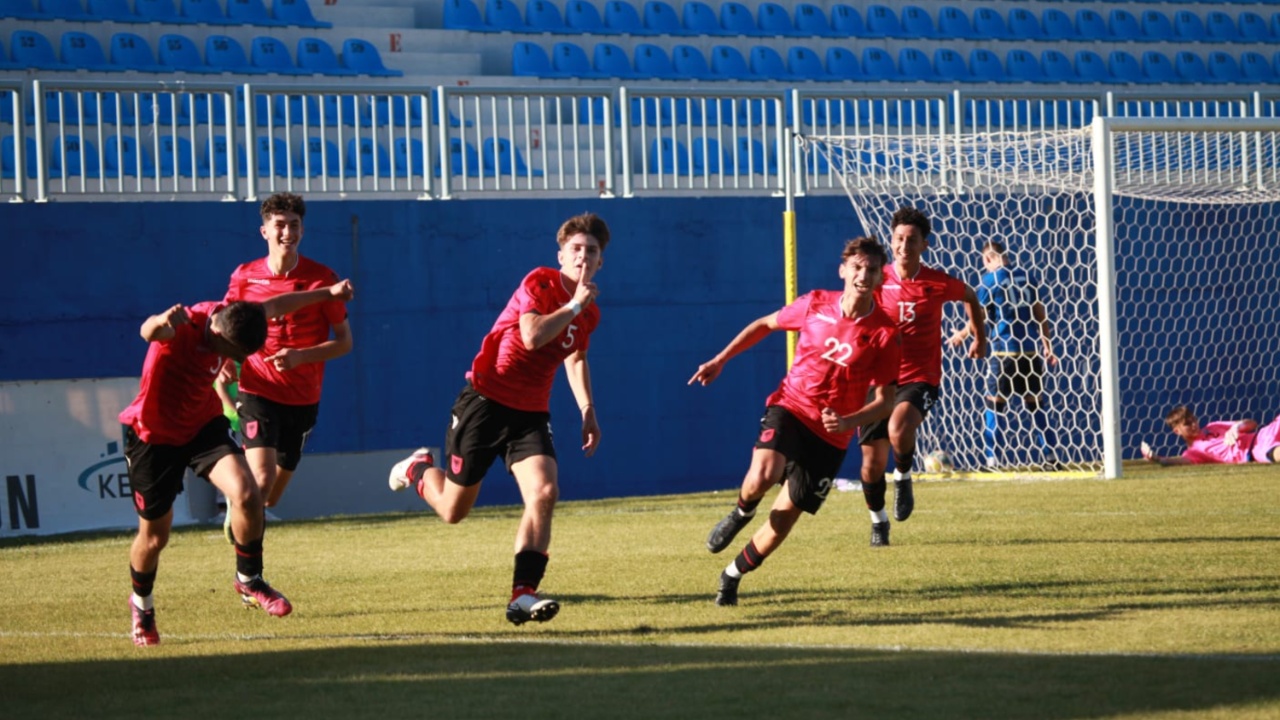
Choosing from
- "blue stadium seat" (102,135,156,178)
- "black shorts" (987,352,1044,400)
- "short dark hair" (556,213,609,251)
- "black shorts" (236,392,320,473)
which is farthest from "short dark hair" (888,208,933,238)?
"blue stadium seat" (102,135,156,178)

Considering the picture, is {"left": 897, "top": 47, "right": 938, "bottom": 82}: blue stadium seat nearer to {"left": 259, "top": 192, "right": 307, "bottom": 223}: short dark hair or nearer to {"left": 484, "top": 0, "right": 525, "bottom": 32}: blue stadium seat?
{"left": 484, "top": 0, "right": 525, "bottom": 32}: blue stadium seat

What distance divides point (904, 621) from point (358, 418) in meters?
8.71

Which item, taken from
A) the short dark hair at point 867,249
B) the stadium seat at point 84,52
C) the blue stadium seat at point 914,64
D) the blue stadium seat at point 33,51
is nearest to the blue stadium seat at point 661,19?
the blue stadium seat at point 914,64

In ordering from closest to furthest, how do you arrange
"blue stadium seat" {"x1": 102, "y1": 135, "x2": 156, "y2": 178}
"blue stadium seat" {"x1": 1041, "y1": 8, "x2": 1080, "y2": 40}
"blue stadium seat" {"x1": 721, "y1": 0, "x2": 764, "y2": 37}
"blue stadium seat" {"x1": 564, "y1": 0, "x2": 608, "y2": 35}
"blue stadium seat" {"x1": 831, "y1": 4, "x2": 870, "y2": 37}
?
"blue stadium seat" {"x1": 102, "y1": 135, "x2": 156, "y2": 178} < "blue stadium seat" {"x1": 564, "y1": 0, "x2": 608, "y2": 35} < "blue stadium seat" {"x1": 721, "y1": 0, "x2": 764, "y2": 37} < "blue stadium seat" {"x1": 831, "y1": 4, "x2": 870, "y2": 37} < "blue stadium seat" {"x1": 1041, "y1": 8, "x2": 1080, "y2": 40}

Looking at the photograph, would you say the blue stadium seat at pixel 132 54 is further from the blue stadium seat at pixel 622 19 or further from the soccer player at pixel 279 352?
the soccer player at pixel 279 352

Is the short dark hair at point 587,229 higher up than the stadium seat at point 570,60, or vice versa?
the stadium seat at point 570,60

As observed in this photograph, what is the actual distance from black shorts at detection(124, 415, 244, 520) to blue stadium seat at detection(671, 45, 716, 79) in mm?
16284

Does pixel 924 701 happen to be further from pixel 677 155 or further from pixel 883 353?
pixel 677 155

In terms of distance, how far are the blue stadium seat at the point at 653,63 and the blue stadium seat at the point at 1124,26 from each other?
308 inches

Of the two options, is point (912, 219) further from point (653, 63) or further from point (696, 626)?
point (653, 63)

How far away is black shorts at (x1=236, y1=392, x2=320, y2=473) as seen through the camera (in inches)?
348

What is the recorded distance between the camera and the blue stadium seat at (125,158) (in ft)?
47.6

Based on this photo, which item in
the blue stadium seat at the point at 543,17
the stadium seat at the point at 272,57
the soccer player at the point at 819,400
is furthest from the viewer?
the blue stadium seat at the point at 543,17

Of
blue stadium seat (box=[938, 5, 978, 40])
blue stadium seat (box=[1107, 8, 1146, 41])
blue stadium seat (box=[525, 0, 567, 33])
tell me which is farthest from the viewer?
blue stadium seat (box=[1107, 8, 1146, 41])
